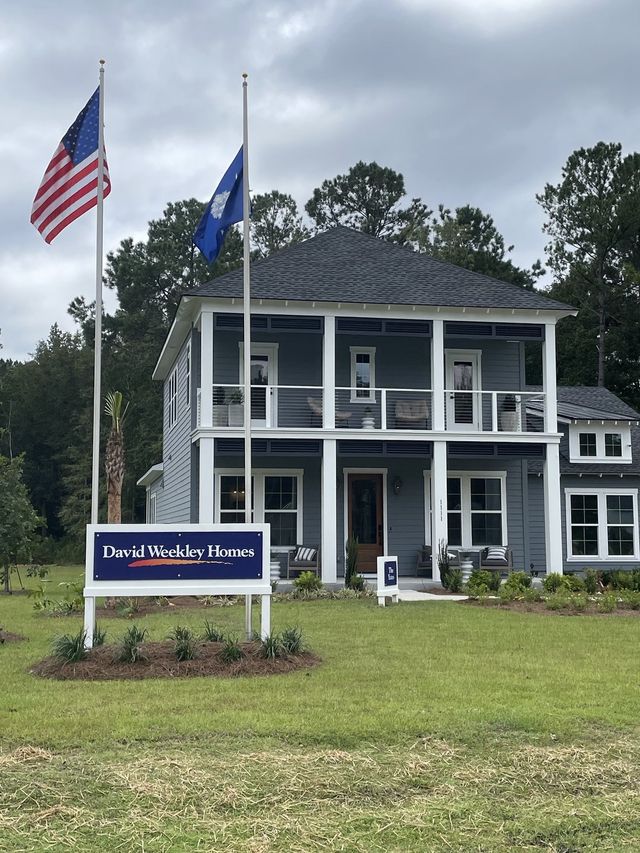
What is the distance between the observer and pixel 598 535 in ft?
75.2

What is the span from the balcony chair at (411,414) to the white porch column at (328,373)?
7.25 feet

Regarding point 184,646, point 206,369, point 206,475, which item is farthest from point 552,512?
point 184,646

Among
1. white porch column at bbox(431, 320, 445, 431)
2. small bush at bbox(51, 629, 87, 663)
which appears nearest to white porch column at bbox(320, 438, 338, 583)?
white porch column at bbox(431, 320, 445, 431)

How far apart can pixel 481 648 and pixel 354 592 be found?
258 inches

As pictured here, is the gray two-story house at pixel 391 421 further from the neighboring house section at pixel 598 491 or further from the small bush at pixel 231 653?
the small bush at pixel 231 653

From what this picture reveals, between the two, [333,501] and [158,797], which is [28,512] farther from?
[158,797]

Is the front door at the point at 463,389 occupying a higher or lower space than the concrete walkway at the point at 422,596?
higher

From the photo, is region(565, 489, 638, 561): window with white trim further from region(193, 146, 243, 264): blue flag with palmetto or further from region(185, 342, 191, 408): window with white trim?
region(193, 146, 243, 264): blue flag with palmetto

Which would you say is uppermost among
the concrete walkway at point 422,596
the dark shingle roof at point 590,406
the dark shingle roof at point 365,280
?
the dark shingle roof at point 365,280

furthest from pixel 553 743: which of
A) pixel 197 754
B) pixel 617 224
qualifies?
pixel 617 224

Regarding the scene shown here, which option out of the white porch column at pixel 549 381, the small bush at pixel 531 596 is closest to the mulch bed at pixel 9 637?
the small bush at pixel 531 596

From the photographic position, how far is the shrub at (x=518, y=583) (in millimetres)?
16266

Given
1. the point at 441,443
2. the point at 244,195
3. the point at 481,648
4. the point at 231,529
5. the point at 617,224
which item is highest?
the point at 617,224

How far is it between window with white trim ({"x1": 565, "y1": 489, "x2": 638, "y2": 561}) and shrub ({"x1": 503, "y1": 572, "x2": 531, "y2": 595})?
19.8ft
